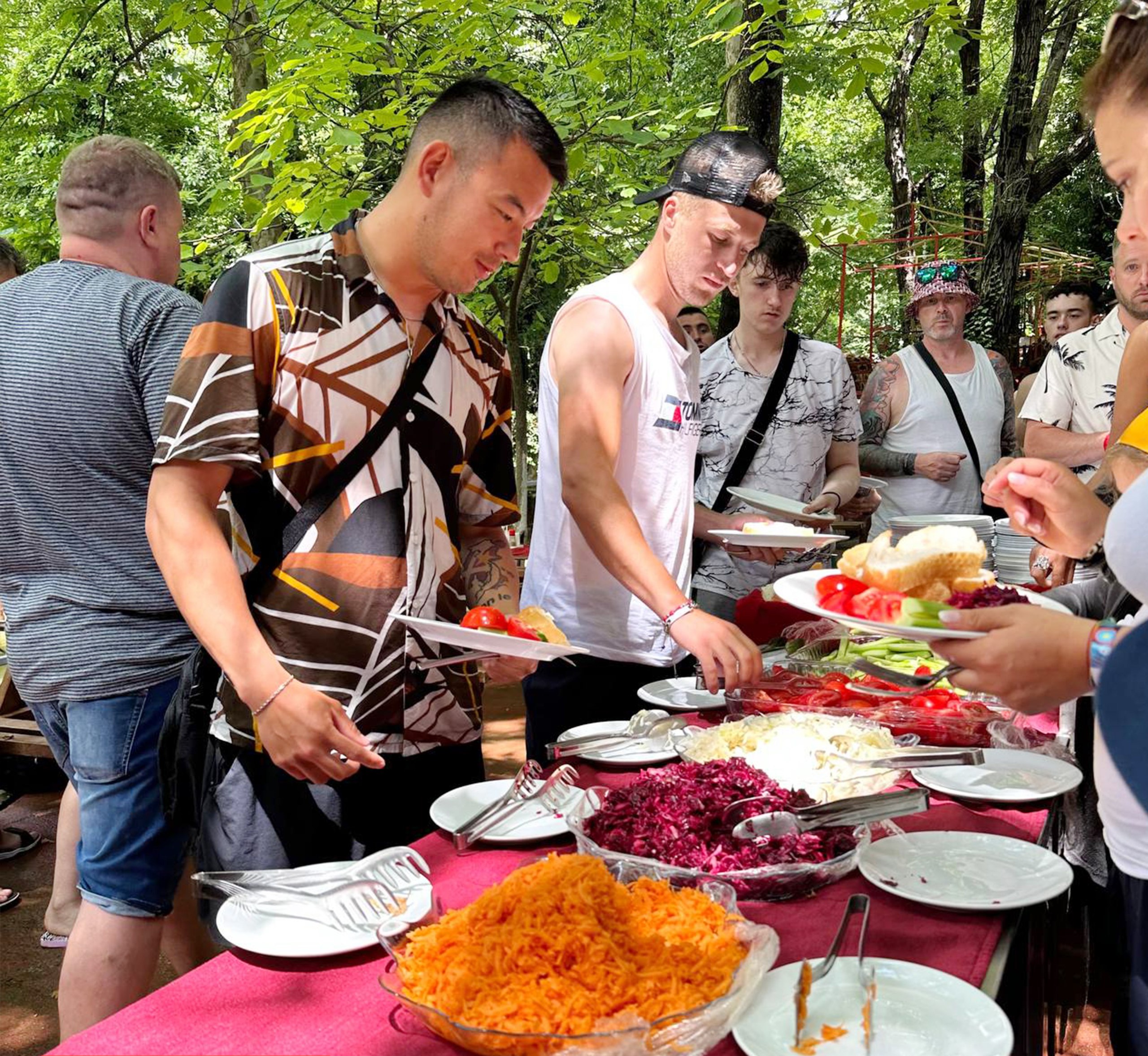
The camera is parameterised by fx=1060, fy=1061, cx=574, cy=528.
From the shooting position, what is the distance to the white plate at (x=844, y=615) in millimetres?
1497

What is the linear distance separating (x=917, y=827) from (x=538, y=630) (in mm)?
762

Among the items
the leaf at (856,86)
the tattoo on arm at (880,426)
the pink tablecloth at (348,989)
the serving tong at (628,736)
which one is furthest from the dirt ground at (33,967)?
the leaf at (856,86)

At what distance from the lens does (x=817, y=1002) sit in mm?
1214

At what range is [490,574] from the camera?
2385 millimetres

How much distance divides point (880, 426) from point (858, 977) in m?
3.72

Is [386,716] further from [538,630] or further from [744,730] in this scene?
[744,730]

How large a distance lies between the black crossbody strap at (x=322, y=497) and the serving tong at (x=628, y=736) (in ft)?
2.01

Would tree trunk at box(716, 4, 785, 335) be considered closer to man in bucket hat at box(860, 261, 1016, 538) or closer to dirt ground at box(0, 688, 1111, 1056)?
man in bucket hat at box(860, 261, 1016, 538)

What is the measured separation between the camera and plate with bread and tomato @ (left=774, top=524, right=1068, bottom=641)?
1.58 m

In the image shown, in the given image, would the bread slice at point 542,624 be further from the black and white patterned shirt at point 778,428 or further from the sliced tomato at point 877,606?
the black and white patterned shirt at point 778,428

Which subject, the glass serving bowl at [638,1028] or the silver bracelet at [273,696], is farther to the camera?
the silver bracelet at [273,696]

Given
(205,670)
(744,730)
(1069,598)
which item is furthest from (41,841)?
(1069,598)

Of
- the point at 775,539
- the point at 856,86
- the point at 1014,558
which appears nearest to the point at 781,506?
the point at 775,539

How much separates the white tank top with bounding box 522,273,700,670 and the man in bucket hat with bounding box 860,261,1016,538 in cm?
201
